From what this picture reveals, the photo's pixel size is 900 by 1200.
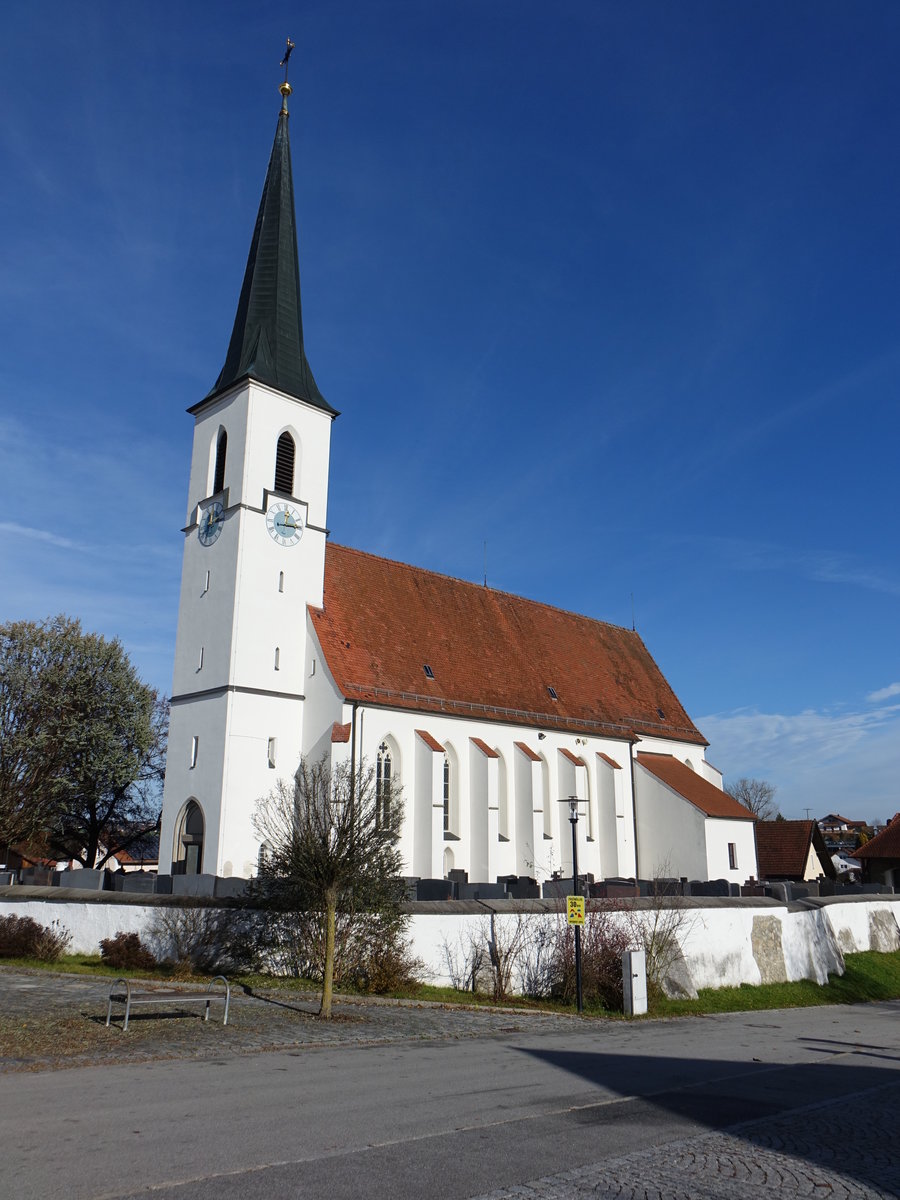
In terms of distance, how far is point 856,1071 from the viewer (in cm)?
1268

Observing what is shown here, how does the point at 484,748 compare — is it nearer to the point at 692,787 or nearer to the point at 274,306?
the point at 692,787

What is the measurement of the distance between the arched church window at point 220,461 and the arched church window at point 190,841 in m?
9.61

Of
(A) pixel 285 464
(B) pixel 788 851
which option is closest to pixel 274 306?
(A) pixel 285 464

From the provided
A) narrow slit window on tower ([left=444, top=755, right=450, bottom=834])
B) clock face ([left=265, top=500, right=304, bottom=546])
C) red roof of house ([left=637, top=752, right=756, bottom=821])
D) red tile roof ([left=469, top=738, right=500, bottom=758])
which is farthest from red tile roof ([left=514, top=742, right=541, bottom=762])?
clock face ([left=265, top=500, right=304, bottom=546])

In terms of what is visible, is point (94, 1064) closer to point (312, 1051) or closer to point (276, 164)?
point (312, 1051)

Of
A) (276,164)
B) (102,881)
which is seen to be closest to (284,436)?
(276,164)

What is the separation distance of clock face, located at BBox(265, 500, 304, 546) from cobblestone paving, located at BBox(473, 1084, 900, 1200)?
74.7 feet

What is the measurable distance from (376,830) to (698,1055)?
21.5ft

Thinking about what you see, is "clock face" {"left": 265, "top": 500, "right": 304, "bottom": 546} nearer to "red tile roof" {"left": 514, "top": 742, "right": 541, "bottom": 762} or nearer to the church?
the church

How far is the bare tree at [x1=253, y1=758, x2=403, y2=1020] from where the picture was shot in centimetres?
1595

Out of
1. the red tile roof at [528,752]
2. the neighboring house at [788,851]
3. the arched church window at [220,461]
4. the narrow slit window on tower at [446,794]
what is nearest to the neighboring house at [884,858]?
the neighboring house at [788,851]

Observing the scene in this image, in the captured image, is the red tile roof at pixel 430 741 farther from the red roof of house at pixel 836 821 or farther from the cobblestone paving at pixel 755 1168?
the red roof of house at pixel 836 821

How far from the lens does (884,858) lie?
43219mm

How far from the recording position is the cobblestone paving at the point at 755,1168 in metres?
6.50
